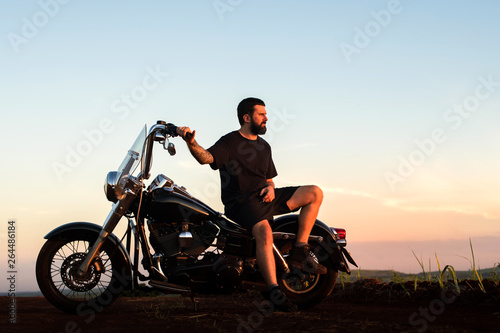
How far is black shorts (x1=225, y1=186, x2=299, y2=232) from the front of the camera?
502 centimetres

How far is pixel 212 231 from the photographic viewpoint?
16.9ft

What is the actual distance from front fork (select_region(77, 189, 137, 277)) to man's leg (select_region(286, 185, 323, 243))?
61.9 inches

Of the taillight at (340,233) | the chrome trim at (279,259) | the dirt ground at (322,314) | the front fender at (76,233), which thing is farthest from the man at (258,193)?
the front fender at (76,233)

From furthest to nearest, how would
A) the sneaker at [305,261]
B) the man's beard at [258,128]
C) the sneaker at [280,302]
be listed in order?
the man's beard at [258,128], the sneaker at [305,261], the sneaker at [280,302]

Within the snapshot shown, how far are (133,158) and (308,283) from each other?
2248mm

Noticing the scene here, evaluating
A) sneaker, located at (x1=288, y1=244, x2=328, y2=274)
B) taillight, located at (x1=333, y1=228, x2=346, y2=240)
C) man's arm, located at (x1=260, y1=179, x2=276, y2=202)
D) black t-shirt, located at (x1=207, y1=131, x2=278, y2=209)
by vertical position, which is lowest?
sneaker, located at (x1=288, y1=244, x2=328, y2=274)

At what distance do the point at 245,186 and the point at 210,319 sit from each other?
131cm

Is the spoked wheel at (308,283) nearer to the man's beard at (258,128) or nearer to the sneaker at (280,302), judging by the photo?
the sneaker at (280,302)

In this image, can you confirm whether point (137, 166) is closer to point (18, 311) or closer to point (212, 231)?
point (212, 231)

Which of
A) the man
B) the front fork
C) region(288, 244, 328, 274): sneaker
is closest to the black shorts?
the man

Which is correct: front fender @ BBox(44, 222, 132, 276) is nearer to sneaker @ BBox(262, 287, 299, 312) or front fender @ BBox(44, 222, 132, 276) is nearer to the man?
the man

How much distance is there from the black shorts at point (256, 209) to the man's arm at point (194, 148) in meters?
0.53

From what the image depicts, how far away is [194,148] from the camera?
15.8 ft

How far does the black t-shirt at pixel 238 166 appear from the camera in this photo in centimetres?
512
